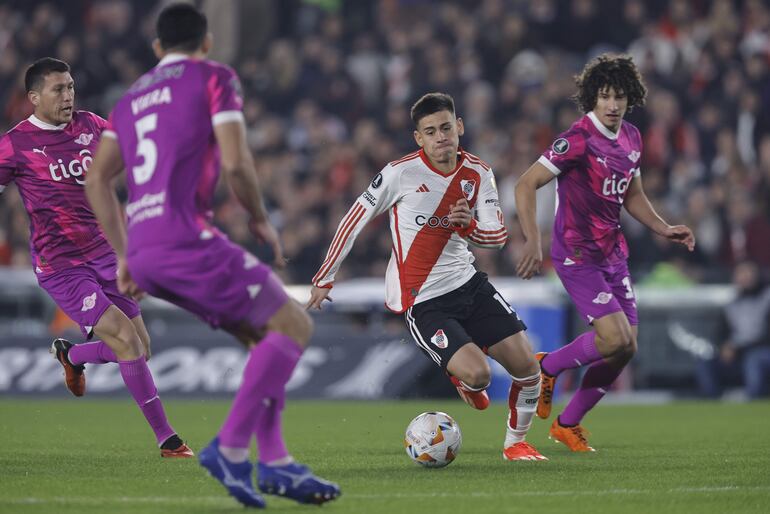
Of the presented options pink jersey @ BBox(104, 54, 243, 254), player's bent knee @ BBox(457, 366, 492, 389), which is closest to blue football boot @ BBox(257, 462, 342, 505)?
pink jersey @ BBox(104, 54, 243, 254)

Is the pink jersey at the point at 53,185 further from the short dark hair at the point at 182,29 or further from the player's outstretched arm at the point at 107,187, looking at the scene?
the short dark hair at the point at 182,29

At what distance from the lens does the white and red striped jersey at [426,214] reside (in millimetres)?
8992

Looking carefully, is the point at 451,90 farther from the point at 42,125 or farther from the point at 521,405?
the point at 521,405

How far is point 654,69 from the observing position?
19.6 metres

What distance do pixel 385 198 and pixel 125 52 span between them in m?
13.6

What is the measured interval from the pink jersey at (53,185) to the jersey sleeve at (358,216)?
1.85 meters

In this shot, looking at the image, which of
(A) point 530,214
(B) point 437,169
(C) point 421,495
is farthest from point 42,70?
(C) point 421,495

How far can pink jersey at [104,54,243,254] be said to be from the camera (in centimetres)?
624

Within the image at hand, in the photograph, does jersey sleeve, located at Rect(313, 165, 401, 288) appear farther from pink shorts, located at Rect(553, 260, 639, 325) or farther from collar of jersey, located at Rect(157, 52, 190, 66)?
collar of jersey, located at Rect(157, 52, 190, 66)

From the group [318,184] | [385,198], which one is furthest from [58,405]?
[385,198]

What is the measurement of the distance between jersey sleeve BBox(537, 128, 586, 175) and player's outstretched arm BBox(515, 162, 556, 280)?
0.06m

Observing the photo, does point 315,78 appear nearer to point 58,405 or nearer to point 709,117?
point 709,117

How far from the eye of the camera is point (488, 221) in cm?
886

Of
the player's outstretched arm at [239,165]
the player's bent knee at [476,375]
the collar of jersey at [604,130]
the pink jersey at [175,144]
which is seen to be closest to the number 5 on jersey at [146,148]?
the pink jersey at [175,144]
